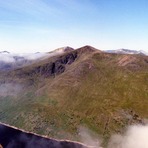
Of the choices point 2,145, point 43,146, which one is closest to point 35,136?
point 43,146

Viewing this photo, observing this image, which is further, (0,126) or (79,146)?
(0,126)

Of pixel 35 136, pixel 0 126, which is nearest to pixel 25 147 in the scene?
pixel 35 136

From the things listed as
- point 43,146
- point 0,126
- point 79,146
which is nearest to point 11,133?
point 0,126

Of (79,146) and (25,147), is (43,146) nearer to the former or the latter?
(25,147)

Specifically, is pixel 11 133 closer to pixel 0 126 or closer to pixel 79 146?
pixel 0 126

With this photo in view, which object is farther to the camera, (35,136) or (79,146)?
(35,136)
